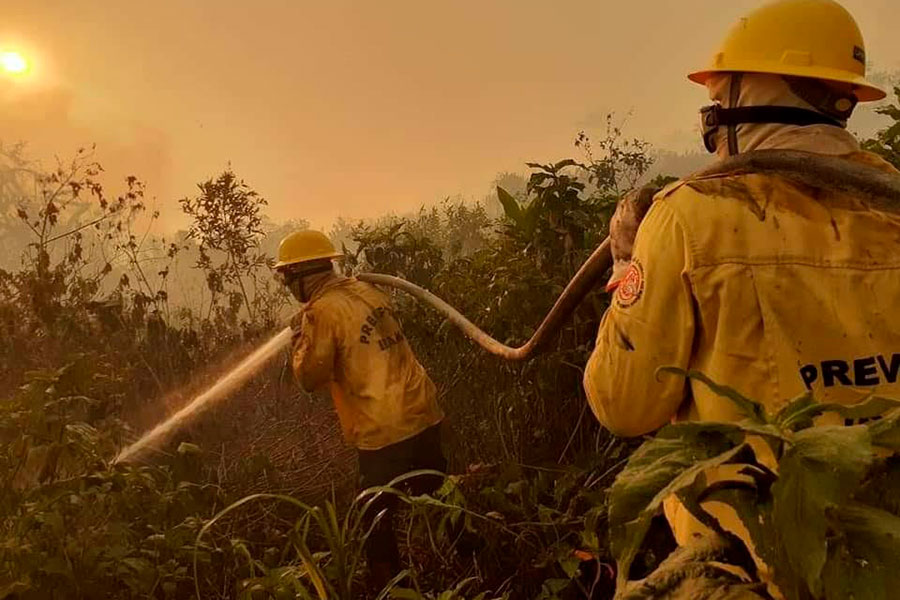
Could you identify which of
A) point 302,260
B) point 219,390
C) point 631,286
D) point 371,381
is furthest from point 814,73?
point 219,390

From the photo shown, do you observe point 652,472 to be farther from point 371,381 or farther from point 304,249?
point 304,249

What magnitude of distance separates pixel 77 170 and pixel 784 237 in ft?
22.5

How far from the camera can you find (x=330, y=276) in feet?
14.9

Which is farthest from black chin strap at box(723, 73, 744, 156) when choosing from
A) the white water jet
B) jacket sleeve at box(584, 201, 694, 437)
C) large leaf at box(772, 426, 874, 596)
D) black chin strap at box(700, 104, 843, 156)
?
the white water jet

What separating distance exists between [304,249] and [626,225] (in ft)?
10.3

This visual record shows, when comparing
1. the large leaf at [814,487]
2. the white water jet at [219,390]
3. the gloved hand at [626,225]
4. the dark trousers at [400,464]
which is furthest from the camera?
the white water jet at [219,390]

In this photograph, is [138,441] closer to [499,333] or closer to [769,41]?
[499,333]

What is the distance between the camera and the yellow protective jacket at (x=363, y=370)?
417cm

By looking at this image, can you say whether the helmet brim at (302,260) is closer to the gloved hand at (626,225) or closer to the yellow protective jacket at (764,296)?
the gloved hand at (626,225)

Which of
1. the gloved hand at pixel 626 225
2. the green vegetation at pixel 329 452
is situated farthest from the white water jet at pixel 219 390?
the gloved hand at pixel 626 225

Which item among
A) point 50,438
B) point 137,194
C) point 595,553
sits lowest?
point 595,553

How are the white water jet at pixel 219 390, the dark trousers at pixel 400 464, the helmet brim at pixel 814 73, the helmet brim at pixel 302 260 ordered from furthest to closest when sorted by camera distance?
the white water jet at pixel 219 390, the helmet brim at pixel 302 260, the dark trousers at pixel 400 464, the helmet brim at pixel 814 73

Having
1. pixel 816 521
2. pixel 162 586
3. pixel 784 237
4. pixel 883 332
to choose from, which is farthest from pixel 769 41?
pixel 162 586

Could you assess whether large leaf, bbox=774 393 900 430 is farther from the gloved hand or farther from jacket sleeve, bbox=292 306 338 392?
jacket sleeve, bbox=292 306 338 392
